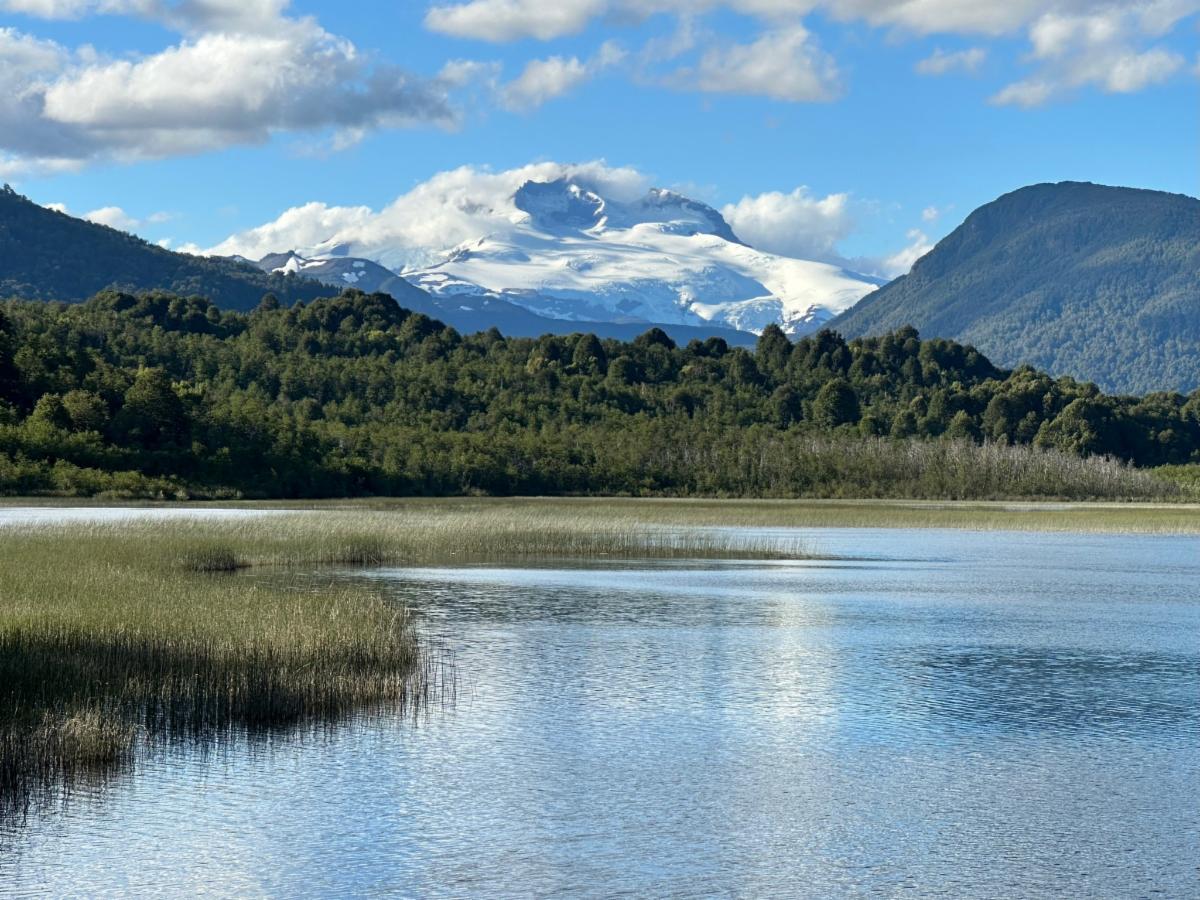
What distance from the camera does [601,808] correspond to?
66.2ft

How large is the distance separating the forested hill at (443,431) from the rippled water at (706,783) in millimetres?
76769

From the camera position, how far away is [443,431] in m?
161

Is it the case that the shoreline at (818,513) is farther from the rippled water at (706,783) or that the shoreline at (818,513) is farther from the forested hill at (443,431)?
the rippled water at (706,783)

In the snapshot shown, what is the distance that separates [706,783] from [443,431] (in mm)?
140893

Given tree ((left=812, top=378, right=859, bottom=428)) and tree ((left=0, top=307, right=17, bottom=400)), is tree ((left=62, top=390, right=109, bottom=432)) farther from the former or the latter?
tree ((left=812, top=378, right=859, bottom=428))

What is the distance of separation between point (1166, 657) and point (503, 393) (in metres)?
153

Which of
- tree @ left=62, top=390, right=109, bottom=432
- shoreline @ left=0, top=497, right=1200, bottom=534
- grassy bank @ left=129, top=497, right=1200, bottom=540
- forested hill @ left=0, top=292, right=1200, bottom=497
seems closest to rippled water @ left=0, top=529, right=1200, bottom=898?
grassy bank @ left=129, top=497, right=1200, bottom=540

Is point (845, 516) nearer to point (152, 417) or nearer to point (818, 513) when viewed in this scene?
point (818, 513)

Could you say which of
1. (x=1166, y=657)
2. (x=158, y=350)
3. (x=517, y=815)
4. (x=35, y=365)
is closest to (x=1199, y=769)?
(x=517, y=815)

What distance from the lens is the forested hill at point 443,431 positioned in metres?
114

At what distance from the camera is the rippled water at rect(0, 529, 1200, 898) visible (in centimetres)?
1731

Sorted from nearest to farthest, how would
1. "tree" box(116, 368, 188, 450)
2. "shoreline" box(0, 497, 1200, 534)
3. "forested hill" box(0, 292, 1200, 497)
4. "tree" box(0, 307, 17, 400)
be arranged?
"shoreline" box(0, 497, 1200, 534) → "forested hill" box(0, 292, 1200, 497) → "tree" box(116, 368, 188, 450) → "tree" box(0, 307, 17, 400)

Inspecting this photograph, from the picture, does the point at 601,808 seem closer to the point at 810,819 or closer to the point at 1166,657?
the point at 810,819

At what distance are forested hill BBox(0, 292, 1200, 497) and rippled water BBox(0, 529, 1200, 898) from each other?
76.8 metres
